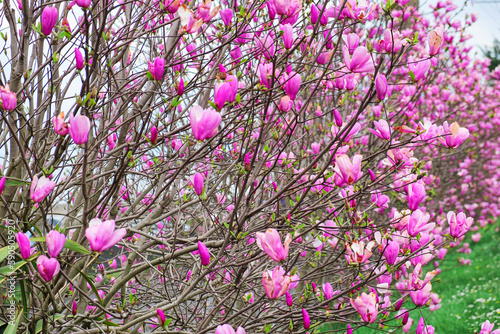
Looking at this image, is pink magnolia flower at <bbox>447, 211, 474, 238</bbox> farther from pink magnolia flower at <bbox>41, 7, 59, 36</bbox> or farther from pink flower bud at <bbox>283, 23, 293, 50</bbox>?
pink magnolia flower at <bbox>41, 7, 59, 36</bbox>

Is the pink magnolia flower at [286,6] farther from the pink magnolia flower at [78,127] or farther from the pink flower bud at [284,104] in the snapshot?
the pink magnolia flower at [78,127]

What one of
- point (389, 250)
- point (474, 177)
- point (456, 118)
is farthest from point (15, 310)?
point (474, 177)

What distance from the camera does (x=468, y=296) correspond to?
537 cm

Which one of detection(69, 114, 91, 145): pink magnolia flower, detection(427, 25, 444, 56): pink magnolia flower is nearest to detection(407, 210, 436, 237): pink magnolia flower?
detection(427, 25, 444, 56): pink magnolia flower

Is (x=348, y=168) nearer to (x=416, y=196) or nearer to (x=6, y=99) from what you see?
(x=416, y=196)

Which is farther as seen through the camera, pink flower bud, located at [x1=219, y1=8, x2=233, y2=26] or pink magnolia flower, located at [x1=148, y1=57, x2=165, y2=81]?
pink flower bud, located at [x1=219, y1=8, x2=233, y2=26]

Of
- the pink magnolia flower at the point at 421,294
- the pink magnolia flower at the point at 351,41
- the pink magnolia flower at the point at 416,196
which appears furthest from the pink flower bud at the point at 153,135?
the pink magnolia flower at the point at 421,294

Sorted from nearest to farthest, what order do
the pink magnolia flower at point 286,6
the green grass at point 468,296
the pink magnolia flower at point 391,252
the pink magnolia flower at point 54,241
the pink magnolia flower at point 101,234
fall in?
the pink magnolia flower at point 101,234, the pink magnolia flower at point 54,241, the pink magnolia flower at point 286,6, the pink magnolia flower at point 391,252, the green grass at point 468,296

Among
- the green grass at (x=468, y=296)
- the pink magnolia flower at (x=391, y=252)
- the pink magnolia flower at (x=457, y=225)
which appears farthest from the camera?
the green grass at (x=468, y=296)

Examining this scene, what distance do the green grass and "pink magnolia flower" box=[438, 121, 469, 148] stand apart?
2103 mm

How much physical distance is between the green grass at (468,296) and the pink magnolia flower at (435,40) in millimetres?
2384

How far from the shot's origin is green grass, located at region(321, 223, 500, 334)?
14.8 ft

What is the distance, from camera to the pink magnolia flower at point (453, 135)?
63.5 inches

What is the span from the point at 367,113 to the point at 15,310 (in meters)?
3.90
